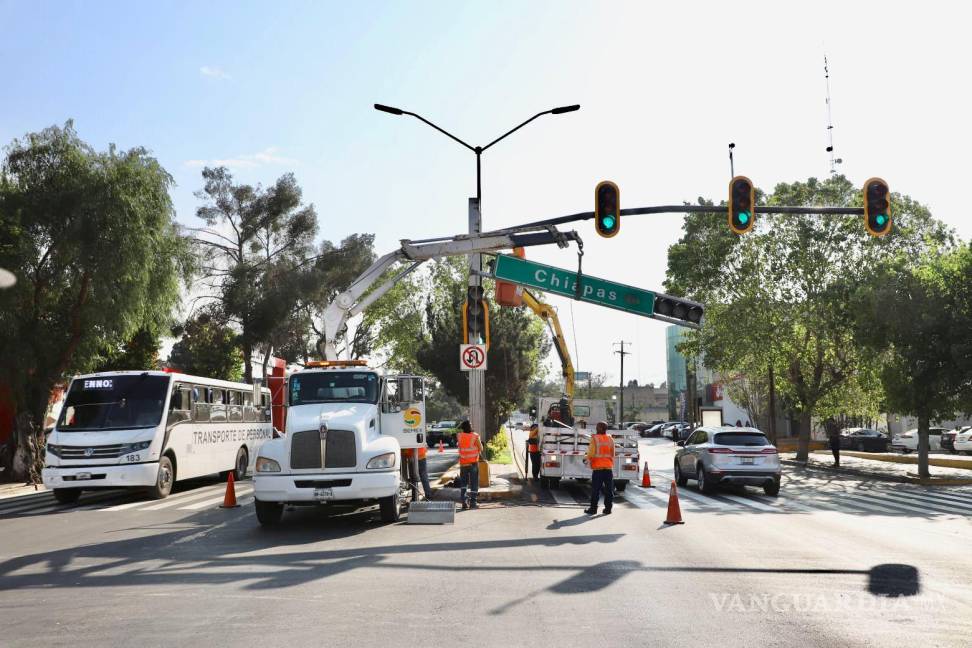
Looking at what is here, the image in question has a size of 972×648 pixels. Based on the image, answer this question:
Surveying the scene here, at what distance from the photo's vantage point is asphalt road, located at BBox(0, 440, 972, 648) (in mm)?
6984

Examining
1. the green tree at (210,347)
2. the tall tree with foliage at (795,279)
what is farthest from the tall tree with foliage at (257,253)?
the tall tree with foliage at (795,279)

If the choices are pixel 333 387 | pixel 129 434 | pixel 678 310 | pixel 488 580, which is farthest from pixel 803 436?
pixel 488 580

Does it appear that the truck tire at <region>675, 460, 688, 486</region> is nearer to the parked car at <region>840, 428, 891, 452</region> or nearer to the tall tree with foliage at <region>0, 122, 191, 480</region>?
the tall tree with foliage at <region>0, 122, 191, 480</region>

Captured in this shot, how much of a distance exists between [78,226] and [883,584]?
22.4m

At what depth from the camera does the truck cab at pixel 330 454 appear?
13523 millimetres

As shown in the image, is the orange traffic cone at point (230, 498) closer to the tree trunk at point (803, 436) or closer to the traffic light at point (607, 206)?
the traffic light at point (607, 206)

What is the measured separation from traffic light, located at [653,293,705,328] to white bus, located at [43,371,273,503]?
9.06 m

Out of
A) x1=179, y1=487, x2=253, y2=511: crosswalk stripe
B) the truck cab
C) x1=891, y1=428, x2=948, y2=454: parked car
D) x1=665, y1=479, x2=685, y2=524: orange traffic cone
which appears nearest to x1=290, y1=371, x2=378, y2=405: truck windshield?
the truck cab

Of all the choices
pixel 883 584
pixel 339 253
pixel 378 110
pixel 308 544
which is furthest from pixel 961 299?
pixel 339 253

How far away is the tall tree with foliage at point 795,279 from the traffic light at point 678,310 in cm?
1671

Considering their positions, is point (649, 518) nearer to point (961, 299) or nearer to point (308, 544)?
point (308, 544)

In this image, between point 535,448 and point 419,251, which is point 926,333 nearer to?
point 535,448

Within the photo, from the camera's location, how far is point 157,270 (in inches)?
1043

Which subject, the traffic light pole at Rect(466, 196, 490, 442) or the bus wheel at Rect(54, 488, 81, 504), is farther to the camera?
the traffic light pole at Rect(466, 196, 490, 442)
